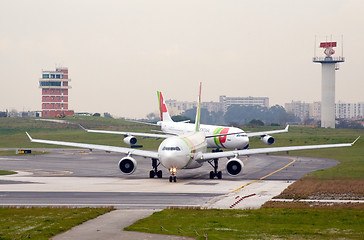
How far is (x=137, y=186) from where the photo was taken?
5266cm

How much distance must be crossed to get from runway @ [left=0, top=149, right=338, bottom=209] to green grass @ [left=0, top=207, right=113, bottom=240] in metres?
4.38

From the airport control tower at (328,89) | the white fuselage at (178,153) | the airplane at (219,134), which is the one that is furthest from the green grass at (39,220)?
the airport control tower at (328,89)

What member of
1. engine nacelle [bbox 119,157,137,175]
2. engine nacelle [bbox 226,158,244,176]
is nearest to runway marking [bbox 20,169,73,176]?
engine nacelle [bbox 119,157,137,175]

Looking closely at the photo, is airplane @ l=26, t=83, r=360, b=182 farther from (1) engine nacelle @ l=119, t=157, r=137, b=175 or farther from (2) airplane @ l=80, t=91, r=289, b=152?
(2) airplane @ l=80, t=91, r=289, b=152

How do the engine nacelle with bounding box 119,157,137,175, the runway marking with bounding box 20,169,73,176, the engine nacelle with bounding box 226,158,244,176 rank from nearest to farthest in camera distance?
the engine nacelle with bounding box 226,158,244,176, the engine nacelle with bounding box 119,157,137,175, the runway marking with bounding box 20,169,73,176

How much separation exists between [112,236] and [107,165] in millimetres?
52375

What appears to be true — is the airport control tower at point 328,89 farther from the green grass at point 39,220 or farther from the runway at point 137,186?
the green grass at point 39,220

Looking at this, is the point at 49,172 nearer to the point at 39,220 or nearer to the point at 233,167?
the point at 233,167

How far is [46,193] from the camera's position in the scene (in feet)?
155

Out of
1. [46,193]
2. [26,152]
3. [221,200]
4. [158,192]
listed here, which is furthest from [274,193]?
[26,152]

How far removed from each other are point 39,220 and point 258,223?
1141 cm

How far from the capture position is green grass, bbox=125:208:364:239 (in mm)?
27406

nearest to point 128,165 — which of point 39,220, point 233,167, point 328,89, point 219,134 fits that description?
point 233,167

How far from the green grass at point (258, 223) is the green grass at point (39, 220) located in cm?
342
